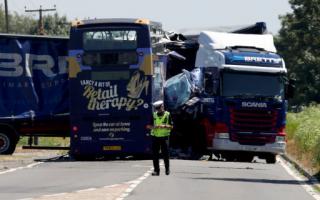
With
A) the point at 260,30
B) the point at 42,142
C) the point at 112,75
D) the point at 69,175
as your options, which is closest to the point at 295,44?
the point at 42,142

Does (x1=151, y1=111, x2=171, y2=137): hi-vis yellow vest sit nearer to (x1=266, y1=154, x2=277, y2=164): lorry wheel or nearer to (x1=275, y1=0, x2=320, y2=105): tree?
(x1=266, y1=154, x2=277, y2=164): lorry wheel

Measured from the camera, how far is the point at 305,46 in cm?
9581

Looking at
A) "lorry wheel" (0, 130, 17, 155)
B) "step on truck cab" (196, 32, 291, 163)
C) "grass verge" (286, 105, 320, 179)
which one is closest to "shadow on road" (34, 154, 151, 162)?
"lorry wheel" (0, 130, 17, 155)

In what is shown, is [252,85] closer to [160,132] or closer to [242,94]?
[242,94]

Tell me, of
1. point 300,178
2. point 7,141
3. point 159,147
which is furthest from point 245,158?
point 159,147

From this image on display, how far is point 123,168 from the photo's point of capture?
102ft

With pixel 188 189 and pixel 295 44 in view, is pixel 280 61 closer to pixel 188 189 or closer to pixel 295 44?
pixel 188 189

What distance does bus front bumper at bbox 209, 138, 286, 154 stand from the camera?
119ft

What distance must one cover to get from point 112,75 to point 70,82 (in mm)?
1337

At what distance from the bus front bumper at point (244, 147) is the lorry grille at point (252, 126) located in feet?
0.43

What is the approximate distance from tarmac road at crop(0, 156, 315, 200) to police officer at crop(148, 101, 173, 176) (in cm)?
45

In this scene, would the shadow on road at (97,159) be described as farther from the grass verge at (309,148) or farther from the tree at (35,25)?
the tree at (35,25)

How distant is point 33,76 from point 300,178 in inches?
463

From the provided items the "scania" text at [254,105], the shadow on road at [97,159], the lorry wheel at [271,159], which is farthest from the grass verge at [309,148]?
the shadow on road at [97,159]
